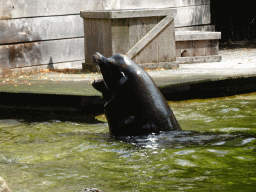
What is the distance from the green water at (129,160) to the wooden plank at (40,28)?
3.87m

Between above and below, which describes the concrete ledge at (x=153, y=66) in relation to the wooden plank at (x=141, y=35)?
below

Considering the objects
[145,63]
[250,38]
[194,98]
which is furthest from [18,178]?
[250,38]

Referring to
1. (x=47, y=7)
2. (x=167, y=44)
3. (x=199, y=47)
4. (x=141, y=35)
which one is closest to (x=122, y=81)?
(x=141, y=35)

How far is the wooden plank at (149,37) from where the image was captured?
8867 millimetres

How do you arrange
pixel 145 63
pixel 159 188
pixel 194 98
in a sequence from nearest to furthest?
pixel 159 188
pixel 194 98
pixel 145 63

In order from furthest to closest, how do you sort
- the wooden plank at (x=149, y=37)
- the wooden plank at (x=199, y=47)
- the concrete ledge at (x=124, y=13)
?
the wooden plank at (x=199, y=47) < the wooden plank at (x=149, y=37) < the concrete ledge at (x=124, y=13)

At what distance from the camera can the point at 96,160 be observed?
153 inches

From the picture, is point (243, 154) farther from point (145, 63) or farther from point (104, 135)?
point (145, 63)

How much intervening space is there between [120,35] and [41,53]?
1761mm

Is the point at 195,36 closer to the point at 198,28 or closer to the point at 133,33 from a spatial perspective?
the point at 133,33

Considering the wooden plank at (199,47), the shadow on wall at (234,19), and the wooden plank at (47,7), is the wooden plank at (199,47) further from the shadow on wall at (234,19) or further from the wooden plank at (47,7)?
the shadow on wall at (234,19)

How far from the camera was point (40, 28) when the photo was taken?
950 centimetres

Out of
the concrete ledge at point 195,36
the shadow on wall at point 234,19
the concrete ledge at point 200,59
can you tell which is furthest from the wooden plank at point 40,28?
the shadow on wall at point 234,19

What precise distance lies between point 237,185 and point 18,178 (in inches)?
58.0
